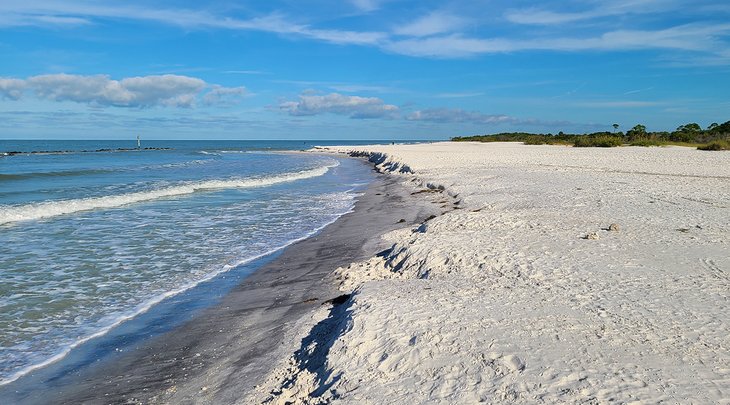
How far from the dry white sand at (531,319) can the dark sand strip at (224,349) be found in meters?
0.47

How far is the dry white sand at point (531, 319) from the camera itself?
4008 millimetres

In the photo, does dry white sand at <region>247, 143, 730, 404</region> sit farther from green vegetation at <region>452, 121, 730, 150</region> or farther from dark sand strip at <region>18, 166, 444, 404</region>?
green vegetation at <region>452, 121, 730, 150</region>

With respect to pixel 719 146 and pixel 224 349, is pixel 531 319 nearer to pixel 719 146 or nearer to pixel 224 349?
pixel 224 349

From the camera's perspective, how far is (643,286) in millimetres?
6258

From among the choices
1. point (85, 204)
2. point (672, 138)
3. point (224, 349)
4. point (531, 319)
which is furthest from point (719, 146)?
point (224, 349)

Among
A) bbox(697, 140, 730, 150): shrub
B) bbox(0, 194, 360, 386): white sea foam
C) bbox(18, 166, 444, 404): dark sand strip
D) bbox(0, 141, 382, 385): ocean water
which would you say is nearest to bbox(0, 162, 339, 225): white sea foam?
bbox(0, 141, 382, 385): ocean water

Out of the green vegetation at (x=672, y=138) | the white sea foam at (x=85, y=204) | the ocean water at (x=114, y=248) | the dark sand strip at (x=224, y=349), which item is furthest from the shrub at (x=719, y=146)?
the dark sand strip at (x=224, y=349)

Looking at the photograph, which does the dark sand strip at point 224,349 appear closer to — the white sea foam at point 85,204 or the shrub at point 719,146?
the white sea foam at point 85,204

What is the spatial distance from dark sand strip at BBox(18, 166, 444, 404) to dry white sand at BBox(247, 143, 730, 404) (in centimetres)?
47

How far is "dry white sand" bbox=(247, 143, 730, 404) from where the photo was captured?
401 cm

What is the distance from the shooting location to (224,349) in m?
5.79

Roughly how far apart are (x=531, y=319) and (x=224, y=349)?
139 inches

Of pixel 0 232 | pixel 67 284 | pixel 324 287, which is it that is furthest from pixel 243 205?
pixel 324 287

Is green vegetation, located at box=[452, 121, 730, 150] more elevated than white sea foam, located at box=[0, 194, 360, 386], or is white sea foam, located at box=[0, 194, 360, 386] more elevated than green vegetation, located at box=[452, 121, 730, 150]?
green vegetation, located at box=[452, 121, 730, 150]
